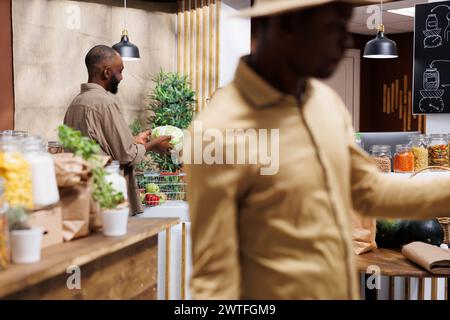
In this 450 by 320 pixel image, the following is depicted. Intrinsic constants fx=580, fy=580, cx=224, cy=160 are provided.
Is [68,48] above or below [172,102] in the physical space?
above

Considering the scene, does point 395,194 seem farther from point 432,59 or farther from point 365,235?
point 432,59

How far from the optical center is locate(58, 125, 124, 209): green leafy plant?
1.91 metres

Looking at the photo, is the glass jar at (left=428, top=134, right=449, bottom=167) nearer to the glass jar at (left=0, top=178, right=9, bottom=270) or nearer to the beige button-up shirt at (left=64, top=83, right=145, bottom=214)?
the beige button-up shirt at (left=64, top=83, right=145, bottom=214)

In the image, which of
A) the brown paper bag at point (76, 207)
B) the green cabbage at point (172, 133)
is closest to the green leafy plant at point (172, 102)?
the green cabbage at point (172, 133)

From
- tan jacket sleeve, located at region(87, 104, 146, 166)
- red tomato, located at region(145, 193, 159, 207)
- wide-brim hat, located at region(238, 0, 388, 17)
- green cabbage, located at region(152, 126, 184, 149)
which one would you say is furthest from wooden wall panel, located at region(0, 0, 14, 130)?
wide-brim hat, located at region(238, 0, 388, 17)

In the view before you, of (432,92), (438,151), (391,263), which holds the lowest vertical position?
(391,263)

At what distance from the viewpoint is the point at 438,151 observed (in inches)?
173

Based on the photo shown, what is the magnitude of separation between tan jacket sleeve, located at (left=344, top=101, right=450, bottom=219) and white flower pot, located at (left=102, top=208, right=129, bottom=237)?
2.62 ft

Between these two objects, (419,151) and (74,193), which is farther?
(419,151)

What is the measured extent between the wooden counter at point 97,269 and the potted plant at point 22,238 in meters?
0.02

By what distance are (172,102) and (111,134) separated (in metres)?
4.41

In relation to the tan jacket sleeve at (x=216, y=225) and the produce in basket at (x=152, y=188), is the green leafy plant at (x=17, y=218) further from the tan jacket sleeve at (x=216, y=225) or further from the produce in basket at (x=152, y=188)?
the produce in basket at (x=152, y=188)

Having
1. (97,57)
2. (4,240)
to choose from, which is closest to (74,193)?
(4,240)
